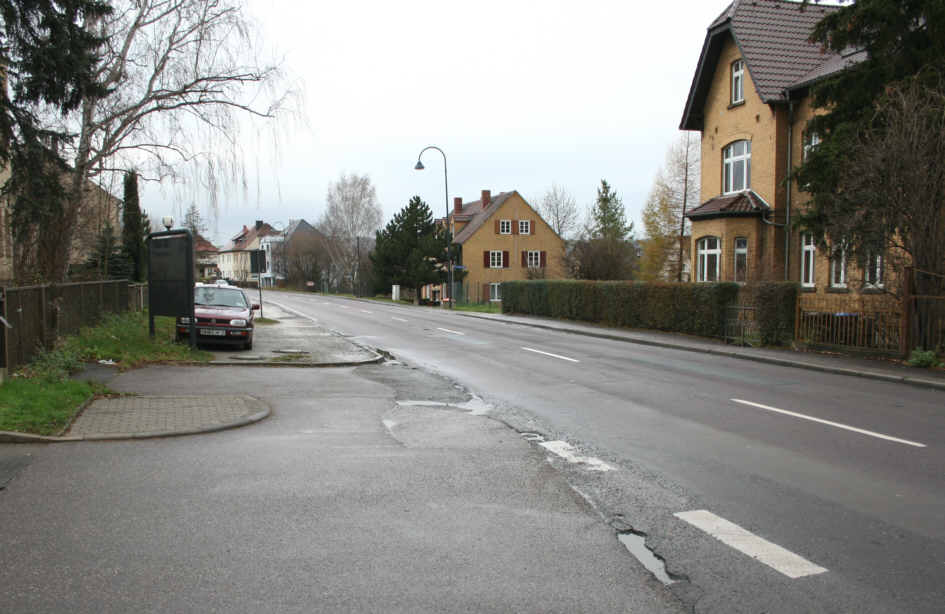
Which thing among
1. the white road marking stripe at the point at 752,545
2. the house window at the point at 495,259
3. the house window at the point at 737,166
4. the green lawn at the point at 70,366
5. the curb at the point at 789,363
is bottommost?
the curb at the point at 789,363

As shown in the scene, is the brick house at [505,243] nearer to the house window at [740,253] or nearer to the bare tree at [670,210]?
the bare tree at [670,210]

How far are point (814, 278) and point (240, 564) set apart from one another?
24.6 m

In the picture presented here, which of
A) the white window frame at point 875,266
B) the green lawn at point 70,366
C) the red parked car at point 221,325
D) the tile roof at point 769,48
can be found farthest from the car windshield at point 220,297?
the tile roof at point 769,48

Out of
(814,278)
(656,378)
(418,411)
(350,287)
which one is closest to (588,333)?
(814,278)

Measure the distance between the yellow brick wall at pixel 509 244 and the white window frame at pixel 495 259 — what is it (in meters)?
0.32

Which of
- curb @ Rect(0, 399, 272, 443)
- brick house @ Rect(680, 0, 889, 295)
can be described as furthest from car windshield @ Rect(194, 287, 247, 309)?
brick house @ Rect(680, 0, 889, 295)

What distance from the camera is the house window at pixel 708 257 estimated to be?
91.8 feet

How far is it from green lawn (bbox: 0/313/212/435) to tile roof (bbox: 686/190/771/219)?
64.0 ft

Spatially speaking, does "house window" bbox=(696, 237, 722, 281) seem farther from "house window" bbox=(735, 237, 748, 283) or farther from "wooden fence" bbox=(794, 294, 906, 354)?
"wooden fence" bbox=(794, 294, 906, 354)

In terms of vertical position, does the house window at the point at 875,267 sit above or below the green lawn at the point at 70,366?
above

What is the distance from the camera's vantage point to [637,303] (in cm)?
2481

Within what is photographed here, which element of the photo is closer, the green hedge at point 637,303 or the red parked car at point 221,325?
the red parked car at point 221,325

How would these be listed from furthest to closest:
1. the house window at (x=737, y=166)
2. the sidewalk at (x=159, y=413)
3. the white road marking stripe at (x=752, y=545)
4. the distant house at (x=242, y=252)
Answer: the distant house at (x=242, y=252) < the house window at (x=737, y=166) < the sidewalk at (x=159, y=413) < the white road marking stripe at (x=752, y=545)

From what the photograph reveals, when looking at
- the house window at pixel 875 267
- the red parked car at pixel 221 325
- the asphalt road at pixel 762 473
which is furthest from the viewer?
the red parked car at pixel 221 325
